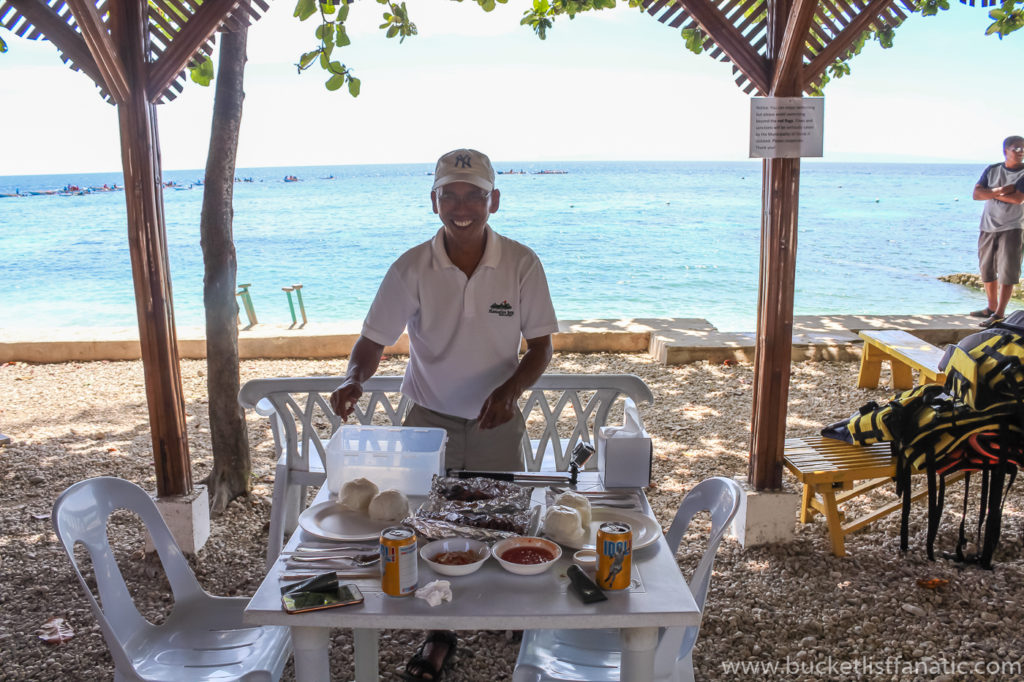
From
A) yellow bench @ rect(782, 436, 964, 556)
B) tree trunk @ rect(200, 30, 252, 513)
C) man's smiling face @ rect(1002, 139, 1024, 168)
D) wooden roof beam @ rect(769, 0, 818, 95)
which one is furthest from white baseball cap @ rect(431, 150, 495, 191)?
man's smiling face @ rect(1002, 139, 1024, 168)

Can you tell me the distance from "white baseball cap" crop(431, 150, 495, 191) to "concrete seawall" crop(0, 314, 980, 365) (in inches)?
189

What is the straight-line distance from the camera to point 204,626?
7.50 feet

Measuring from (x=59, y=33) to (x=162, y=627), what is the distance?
8.30ft

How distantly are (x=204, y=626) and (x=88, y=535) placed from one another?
468mm

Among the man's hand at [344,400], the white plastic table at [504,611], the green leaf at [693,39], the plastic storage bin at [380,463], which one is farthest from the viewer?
the green leaf at [693,39]

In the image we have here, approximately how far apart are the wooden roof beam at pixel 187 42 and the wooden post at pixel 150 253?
0.06m

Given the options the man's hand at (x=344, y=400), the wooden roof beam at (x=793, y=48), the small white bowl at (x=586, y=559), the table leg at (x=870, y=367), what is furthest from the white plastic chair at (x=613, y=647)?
the table leg at (x=870, y=367)

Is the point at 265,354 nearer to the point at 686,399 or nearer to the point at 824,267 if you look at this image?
the point at 686,399

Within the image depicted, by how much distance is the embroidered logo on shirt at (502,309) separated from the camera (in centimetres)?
278

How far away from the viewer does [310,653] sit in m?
1.66

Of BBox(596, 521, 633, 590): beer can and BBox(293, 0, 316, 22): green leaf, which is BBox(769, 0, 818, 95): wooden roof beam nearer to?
BBox(293, 0, 316, 22): green leaf

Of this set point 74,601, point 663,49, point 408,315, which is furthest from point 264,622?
point 663,49

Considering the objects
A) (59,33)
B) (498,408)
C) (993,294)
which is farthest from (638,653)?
(993,294)

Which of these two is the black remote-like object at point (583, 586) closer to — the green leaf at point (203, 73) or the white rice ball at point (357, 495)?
the white rice ball at point (357, 495)
